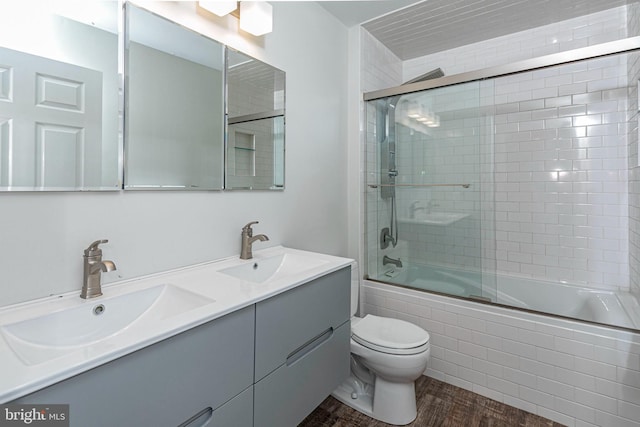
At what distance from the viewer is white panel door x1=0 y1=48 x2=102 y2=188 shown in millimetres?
939

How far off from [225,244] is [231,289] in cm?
49

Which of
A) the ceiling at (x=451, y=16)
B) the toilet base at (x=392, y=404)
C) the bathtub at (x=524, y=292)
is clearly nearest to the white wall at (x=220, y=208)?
the ceiling at (x=451, y=16)

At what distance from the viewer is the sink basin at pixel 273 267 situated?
1.53m

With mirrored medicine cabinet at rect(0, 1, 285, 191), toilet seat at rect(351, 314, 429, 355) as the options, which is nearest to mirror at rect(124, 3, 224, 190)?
mirrored medicine cabinet at rect(0, 1, 285, 191)

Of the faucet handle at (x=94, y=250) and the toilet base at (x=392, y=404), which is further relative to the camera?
the toilet base at (x=392, y=404)

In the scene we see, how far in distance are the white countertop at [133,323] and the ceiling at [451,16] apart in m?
1.85

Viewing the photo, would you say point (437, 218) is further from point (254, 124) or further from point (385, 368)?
point (254, 124)

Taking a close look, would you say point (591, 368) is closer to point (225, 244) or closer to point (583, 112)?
point (583, 112)

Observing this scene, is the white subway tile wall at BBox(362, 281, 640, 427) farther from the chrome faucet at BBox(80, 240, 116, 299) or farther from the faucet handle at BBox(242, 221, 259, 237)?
the chrome faucet at BBox(80, 240, 116, 299)

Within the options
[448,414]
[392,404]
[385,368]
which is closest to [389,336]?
[385,368]

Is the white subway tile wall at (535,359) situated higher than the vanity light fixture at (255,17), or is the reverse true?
the vanity light fixture at (255,17)

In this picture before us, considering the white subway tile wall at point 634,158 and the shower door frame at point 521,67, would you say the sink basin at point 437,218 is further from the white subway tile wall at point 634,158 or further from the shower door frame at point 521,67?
the white subway tile wall at point 634,158

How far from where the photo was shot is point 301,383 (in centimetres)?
130

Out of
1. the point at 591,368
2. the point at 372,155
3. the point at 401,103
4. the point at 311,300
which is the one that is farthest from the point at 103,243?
the point at 591,368
